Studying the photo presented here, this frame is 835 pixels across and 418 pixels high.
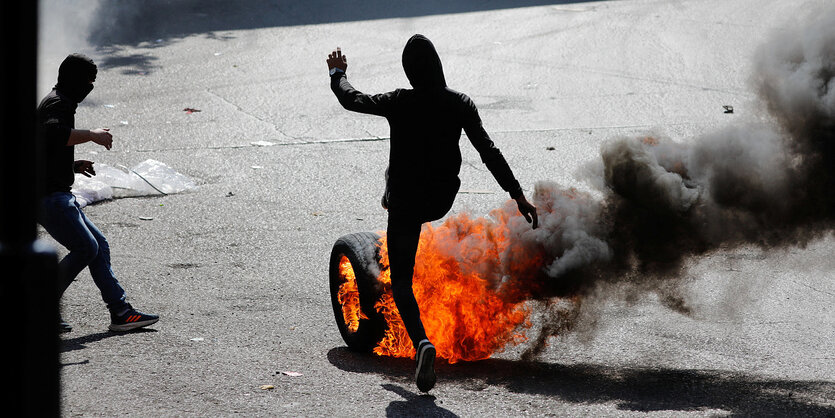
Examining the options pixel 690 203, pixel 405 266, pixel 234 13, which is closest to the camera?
pixel 405 266

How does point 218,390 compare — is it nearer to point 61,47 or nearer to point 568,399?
point 568,399

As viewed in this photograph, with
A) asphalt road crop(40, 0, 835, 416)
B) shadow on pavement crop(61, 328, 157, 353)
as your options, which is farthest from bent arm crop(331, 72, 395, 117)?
shadow on pavement crop(61, 328, 157, 353)

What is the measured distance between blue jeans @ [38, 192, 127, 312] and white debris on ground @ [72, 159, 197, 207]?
319cm

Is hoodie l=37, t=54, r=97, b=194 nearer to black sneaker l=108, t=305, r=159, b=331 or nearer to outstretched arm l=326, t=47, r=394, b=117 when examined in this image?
black sneaker l=108, t=305, r=159, b=331

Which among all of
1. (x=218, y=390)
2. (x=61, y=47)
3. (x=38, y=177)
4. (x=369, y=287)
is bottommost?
(x=218, y=390)

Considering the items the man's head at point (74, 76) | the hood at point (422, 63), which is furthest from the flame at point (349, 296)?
the man's head at point (74, 76)

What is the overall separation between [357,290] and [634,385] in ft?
5.99

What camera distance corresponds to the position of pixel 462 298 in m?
5.15

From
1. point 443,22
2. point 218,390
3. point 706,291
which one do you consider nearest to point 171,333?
point 218,390

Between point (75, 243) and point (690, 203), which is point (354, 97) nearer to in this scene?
point (690, 203)

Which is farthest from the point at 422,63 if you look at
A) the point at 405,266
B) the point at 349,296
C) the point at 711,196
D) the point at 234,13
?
the point at 234,13

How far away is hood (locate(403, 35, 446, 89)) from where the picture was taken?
4621mm

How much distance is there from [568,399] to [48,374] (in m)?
3.51

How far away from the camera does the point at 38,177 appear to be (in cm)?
155
